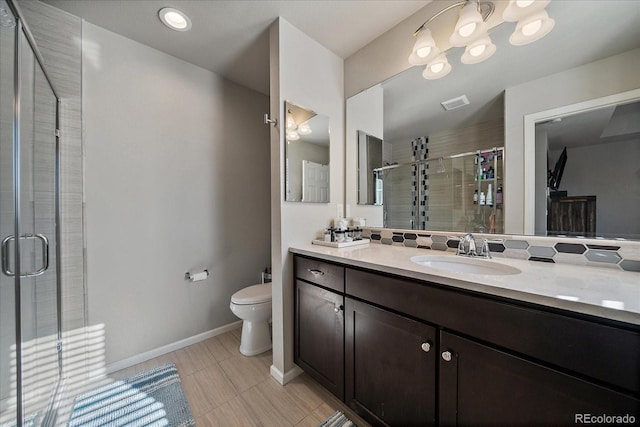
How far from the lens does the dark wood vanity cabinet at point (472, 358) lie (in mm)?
584

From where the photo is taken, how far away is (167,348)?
1865 millimetres

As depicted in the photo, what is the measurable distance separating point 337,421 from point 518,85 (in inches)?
80.9

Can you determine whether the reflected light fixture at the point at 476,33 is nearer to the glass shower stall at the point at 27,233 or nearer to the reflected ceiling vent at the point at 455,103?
the reflected ceiling vent at the point at 455,103

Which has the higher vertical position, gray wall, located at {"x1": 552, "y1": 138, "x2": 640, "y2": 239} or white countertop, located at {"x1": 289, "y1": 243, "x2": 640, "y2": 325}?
gray wall, located at {"x1": 552, "y1": 138, "x2": 640, "y2": 239}

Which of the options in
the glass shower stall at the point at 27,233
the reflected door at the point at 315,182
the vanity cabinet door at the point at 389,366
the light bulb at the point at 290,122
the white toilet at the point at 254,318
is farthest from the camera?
the white toilet at the point at 254,318

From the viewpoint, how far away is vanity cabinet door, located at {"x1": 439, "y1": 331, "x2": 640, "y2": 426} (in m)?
0.60

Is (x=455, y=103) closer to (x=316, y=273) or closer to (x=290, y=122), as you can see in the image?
(x=290, y=122)

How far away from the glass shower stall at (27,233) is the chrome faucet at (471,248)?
2207 mm

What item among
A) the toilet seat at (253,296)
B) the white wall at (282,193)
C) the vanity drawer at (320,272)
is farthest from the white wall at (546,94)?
the toilet seat at (253,296)

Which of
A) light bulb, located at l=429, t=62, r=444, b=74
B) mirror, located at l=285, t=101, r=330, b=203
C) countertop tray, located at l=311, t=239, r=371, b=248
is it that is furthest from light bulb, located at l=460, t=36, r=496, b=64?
countertop tray, located at l=311, t=239, r=371, b=248

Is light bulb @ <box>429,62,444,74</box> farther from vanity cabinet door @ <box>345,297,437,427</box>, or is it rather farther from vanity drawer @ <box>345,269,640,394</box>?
vanity cabinet door @ <box>345,297,437,427</box>

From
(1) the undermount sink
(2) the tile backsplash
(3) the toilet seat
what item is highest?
(2) the tile backsplash

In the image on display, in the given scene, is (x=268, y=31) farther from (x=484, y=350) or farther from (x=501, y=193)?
(x=484, y=350)

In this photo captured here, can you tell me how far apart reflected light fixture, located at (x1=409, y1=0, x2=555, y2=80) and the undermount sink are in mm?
1128
